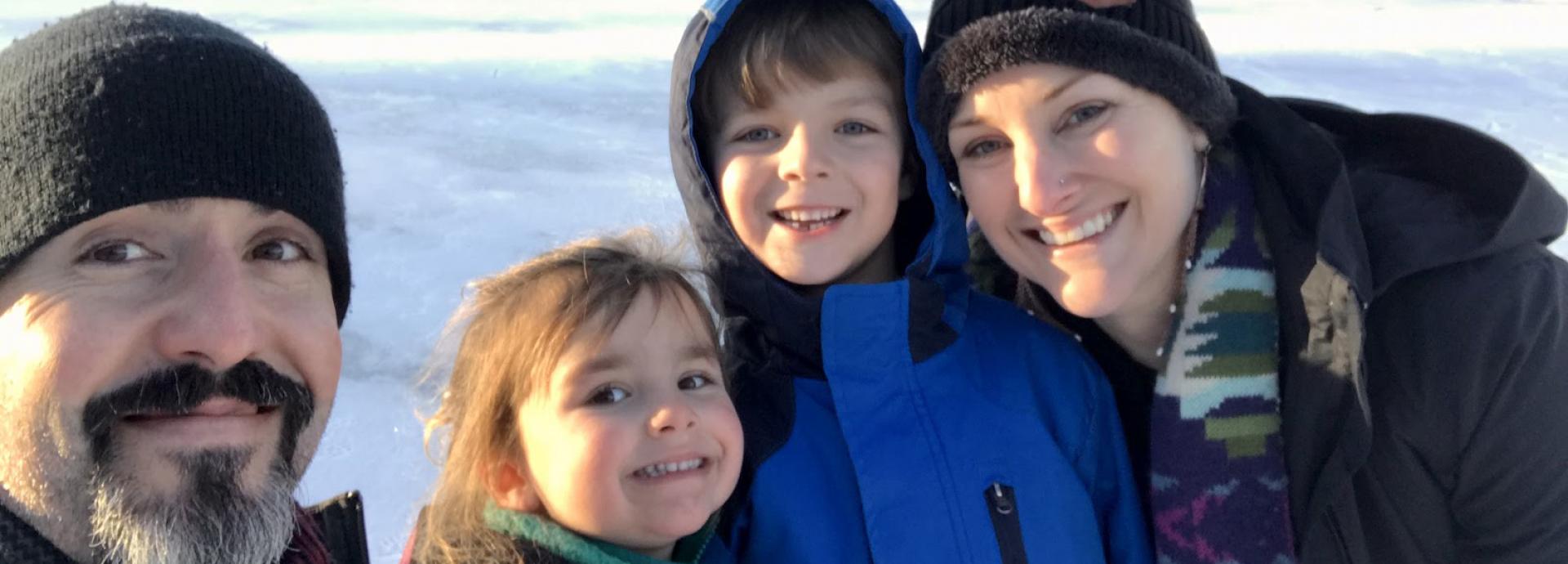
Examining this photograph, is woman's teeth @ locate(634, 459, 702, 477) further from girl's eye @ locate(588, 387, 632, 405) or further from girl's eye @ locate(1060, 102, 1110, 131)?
girl's eye @ locate(1060, 102, 1110, 131)

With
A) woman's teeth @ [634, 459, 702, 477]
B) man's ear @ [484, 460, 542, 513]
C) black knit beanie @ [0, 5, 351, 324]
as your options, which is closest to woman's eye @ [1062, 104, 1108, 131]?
woman's teeth @ [634, 459, 702, 477]

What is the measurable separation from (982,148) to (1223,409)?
64 centimetres

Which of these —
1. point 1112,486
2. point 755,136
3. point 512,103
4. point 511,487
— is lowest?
point 512,103

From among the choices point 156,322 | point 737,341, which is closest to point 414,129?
point 737,341

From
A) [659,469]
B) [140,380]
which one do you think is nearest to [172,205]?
[140,380]

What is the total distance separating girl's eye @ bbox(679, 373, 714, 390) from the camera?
2.13 m

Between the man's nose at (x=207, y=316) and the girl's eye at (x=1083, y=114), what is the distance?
1366 mm

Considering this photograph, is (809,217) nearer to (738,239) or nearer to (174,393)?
(738,239)

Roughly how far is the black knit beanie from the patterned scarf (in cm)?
150

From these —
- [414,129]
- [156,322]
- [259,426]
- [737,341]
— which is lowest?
[414,129]

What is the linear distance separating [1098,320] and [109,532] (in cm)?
177

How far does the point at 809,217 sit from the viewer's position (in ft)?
7.46

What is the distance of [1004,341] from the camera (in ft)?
7.85

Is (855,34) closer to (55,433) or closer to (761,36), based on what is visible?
(761,36)
